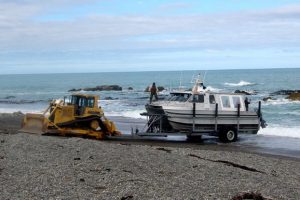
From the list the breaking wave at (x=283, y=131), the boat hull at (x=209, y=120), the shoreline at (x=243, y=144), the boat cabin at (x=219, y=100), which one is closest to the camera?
the shoreline at (x=243, y=144)

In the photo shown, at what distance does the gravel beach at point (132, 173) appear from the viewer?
10.5m

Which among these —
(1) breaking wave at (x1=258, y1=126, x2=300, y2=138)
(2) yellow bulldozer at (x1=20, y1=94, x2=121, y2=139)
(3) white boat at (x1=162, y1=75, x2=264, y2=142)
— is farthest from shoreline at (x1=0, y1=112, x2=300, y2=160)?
(1) breaking wave at (x1=258, y1=126, x2=300, y2=138)

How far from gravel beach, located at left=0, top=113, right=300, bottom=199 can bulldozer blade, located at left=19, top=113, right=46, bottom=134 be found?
310cm

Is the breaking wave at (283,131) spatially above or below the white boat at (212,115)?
below

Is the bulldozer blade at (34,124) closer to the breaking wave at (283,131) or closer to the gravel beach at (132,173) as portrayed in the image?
the gravel beach at (132,173)

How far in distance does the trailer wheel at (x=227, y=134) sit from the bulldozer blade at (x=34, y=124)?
746 centimetres

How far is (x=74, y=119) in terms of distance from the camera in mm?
21125

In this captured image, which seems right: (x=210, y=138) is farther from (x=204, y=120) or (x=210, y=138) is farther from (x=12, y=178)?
(x=12, y=178)

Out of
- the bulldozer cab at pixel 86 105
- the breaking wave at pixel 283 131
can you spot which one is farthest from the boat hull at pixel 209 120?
the breaking wave at pixel 283 131

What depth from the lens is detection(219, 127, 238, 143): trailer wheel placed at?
22.2m

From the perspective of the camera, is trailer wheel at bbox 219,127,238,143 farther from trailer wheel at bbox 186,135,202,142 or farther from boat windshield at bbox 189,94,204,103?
boat windshield at bbox 189,94,204,103

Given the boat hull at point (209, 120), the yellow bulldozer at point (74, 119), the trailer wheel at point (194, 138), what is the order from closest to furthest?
the yellow bulldozer at point (74, 119) → the boat hull at point (209, 120) → the trailer wheel at point (194, 138)

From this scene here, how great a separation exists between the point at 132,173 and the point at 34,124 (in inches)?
394

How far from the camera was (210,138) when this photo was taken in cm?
2389
